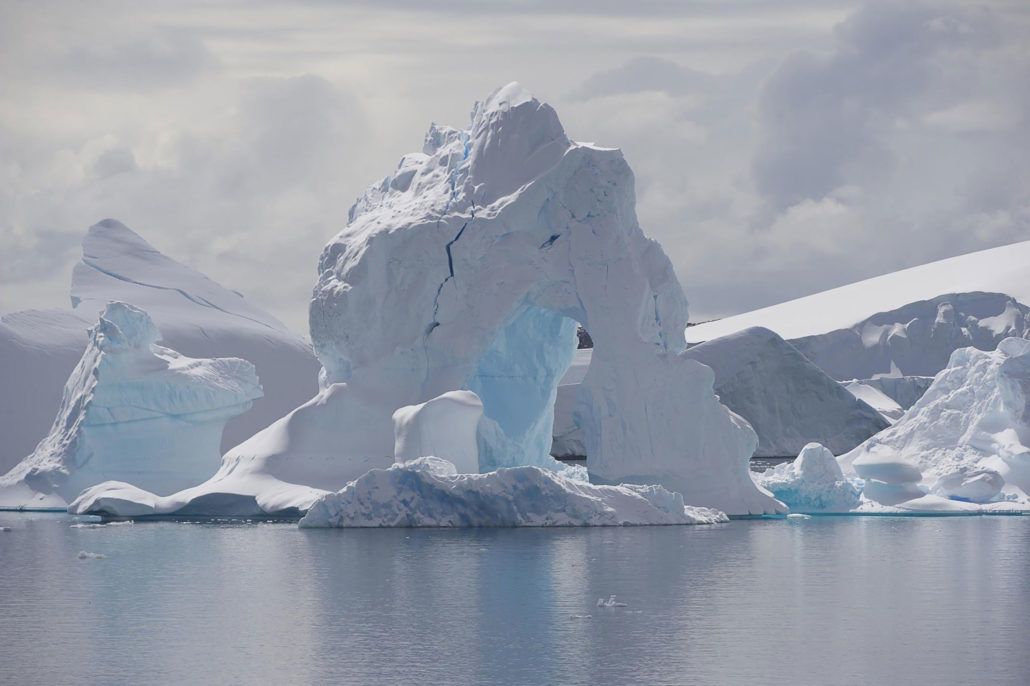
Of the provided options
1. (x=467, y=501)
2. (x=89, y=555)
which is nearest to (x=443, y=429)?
(x=467, y=501)

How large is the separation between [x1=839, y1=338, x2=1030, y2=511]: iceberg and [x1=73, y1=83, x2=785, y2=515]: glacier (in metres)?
3.15

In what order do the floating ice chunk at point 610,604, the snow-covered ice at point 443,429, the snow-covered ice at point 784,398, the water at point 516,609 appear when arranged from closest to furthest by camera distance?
the water at point 516,609, the floating ice chunk at point 610,604, the snow-covered ice at point 443,429, the snow-covered ice at point 784,398

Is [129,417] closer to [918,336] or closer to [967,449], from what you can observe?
[967,449]

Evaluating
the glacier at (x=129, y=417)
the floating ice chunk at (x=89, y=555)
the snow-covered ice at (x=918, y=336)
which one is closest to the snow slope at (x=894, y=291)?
the snow-covered ice at (x=918, y=336)

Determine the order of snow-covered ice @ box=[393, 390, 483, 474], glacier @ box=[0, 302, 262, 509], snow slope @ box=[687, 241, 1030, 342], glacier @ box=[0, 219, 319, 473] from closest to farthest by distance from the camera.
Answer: snow-covered ice @ box=[393, 390, 483, 474] → glacier @ box=[0, 302, 262, 509] → glacier @ box=[0, 219, 319, 473] → snow slope @ box=[687, 241, 1030, 342]

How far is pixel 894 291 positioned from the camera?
58.9 m

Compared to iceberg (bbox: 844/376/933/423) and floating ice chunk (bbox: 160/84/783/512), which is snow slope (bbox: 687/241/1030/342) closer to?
iceberg (bbox: 844/376/933/423)

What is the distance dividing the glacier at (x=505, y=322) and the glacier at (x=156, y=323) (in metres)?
A: 11.9

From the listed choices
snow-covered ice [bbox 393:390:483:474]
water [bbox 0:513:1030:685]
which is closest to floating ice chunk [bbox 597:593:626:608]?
water [bbox 0:513:1030:685]

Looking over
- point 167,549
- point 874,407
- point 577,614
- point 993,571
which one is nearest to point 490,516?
point 167,549

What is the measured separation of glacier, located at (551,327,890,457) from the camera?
42.3m

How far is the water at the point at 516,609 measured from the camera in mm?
9625

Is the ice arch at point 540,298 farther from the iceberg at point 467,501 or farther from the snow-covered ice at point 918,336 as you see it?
the snow-covered ice at point 918,336

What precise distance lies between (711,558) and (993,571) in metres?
2.88
